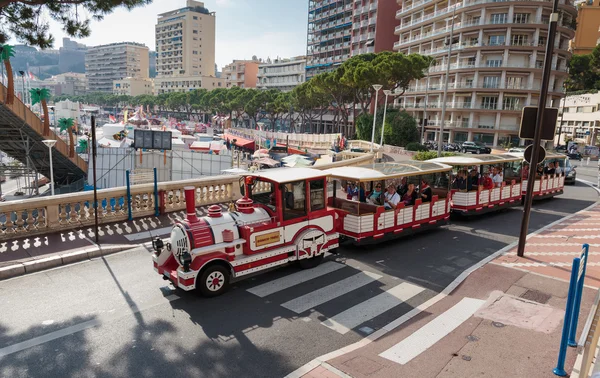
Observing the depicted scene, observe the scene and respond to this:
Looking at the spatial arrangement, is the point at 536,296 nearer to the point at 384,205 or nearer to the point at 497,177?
the point at 384,205

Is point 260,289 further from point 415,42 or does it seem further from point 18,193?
point 415,42

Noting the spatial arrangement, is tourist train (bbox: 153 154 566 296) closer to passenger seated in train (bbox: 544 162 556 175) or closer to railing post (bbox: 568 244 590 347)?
railing post (bbox: 568 244 590 347)

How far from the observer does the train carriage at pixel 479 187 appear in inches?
606

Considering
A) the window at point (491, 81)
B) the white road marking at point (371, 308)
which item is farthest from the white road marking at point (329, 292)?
the window at point (491, 81)

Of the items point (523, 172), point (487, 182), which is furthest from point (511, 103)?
point (487, 182)

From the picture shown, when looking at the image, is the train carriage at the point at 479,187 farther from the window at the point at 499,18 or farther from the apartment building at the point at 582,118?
the apartment building at the point at 582,118

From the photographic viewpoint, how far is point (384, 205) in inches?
473

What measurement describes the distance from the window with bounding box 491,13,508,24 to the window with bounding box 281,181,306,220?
62.0 meters

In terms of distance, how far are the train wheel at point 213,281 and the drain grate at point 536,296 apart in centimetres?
632

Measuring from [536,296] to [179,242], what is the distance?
7.60 meters

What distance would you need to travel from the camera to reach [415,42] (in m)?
71.3

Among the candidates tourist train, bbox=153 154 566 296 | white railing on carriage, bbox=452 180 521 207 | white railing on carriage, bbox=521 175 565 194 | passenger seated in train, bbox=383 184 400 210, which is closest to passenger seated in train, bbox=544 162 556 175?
white railing on carriage, bbox=521 175 565 194

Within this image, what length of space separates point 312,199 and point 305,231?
0.80 meters

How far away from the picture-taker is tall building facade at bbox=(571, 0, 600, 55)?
252 feet
